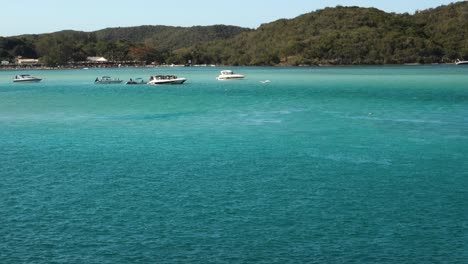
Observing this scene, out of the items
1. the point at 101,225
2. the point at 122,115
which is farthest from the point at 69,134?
the point at 101,225

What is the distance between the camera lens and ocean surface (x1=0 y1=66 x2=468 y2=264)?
18656 mm

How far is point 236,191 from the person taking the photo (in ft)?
82.0

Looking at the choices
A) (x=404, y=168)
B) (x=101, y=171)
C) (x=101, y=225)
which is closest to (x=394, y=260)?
(x=101, y=225)

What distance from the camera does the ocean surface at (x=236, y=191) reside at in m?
18.7

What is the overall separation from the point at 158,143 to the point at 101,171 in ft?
28.0

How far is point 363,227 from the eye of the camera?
20.5 meters

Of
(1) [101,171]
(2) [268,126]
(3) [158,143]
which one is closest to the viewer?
(1) [101,171]

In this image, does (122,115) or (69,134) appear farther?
(122,115)

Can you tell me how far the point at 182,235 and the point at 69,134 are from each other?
23885 millimetres

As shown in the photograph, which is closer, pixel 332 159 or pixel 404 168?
pixel 404 168

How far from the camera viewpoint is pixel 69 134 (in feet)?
137

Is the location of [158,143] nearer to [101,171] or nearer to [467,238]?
[101,171]

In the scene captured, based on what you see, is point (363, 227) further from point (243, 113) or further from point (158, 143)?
point (243, 113)

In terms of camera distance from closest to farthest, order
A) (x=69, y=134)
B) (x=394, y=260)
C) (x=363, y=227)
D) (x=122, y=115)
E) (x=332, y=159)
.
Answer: (x=394, y=260), (x=363, y=227), (x=332, y=159), (x=69, y=134), (x=122, y=115)
